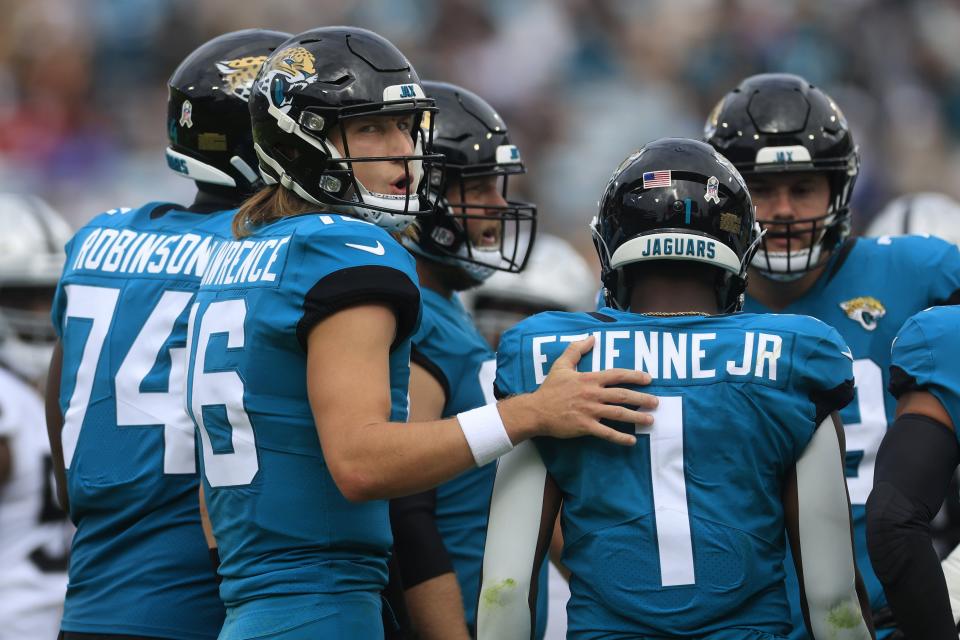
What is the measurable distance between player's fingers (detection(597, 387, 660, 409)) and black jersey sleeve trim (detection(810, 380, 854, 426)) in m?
0.32

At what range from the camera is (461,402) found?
12.4 ft

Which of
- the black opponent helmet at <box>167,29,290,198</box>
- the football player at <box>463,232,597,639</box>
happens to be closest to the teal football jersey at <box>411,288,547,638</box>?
the black opponent helmet at <box>167,29,290,198</box>

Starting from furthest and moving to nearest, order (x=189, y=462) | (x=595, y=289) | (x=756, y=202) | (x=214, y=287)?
(x=595, y=289) → (x=756, y=202) → (x=189, y=462) → (x=214, y=287)

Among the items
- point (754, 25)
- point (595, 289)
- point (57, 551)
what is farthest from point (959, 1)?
point (57, 551)

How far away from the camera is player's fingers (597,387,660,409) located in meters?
2.66

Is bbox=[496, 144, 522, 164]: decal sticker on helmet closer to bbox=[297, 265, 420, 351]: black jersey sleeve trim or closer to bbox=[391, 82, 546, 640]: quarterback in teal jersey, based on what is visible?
bbox=[391, 82, 546, 640]: quarterback in teal jersey

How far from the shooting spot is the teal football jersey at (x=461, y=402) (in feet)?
12.3

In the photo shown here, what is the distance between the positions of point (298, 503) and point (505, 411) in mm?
479

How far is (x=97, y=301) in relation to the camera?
3443 millimetres

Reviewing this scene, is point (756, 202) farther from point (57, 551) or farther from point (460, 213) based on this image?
point (57, 551)

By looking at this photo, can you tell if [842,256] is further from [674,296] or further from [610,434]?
[610,434]

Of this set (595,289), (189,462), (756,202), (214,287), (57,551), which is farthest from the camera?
(595,289)

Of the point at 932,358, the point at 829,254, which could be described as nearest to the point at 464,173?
the point at 829,254

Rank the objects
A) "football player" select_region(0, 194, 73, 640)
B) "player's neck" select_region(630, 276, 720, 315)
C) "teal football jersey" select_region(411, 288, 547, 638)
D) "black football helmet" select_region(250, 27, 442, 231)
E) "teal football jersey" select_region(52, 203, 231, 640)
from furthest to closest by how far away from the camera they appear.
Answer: "football player" select_region(0, 194, 73, 640)
"teal football jersey" select_region(411, 288, 547, 638)
"teal football jersey" select_region(52, 203, 231, 640)
"black football helmet" select_region(250, 27, 442, 231)
"player's neck" select_region(630, 276, 720, 315)
